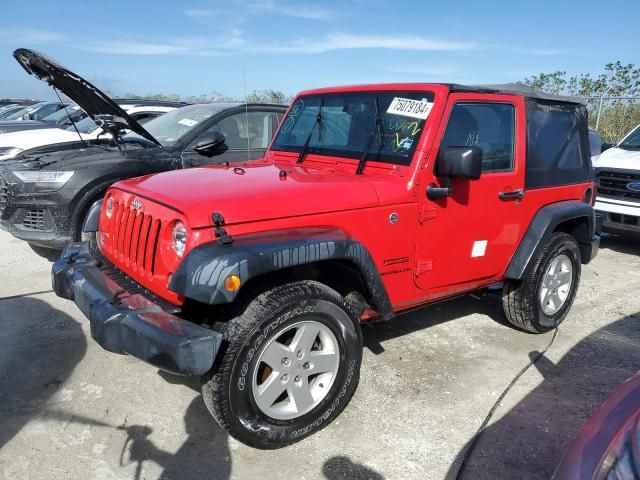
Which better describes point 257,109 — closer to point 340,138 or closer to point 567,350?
point 340,138

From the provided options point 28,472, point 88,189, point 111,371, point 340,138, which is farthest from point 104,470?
point 88,189

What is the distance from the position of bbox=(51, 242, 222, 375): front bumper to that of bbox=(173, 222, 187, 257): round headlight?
1.01ft

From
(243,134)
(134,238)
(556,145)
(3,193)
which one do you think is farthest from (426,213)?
A: (3,193)

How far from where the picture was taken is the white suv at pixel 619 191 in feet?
21.7

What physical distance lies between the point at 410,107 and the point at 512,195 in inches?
39.8

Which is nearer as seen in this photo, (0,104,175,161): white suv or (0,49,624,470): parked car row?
(0,49,624,470): parked car row

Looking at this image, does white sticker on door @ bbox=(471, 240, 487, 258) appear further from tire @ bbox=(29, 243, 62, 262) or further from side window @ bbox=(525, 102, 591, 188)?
tire @ bbox=(29, 243, 62, 262)

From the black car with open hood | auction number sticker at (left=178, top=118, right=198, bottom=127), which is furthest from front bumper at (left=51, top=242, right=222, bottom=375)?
auction number sticker at (left=178, top=118, right=198, bottom=127)

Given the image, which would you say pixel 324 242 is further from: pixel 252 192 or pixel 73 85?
pixel 73 85

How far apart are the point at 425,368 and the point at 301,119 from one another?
211 cm

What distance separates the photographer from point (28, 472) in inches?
101

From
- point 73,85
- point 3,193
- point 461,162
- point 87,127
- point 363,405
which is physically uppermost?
point 73,85

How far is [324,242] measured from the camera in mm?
2703

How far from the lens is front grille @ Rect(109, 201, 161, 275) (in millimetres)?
2807
